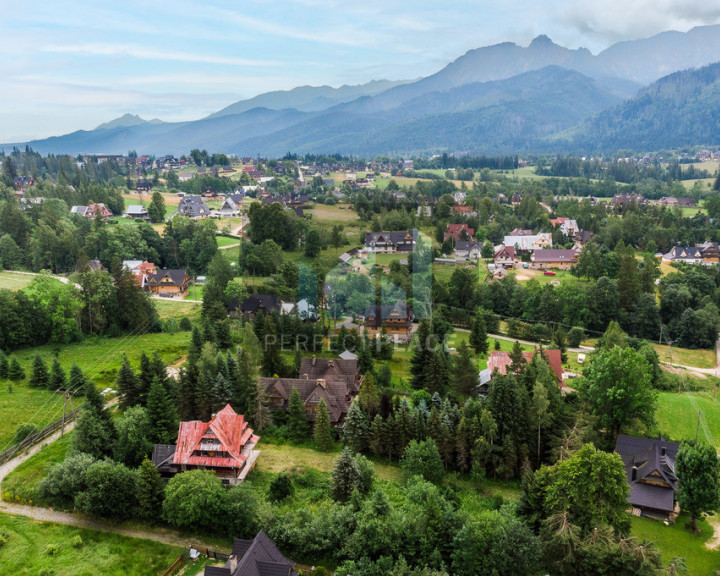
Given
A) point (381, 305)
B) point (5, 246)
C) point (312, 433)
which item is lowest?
point (312, 433)

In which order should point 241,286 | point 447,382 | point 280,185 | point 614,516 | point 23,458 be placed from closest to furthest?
point 614,516 < point 23,458 < point 447,382 < point 241,286 < point 280,185

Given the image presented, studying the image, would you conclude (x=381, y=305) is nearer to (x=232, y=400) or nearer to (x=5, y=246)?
(x=232, y=400)

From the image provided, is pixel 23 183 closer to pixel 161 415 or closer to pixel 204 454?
pixel 161 415

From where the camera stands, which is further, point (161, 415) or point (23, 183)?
point (23, 183)

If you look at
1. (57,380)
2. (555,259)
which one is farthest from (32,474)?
(555,259)

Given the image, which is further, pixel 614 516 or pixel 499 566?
pixel 614 516

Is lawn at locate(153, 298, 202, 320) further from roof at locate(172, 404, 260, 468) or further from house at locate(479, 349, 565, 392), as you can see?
house at locate(479, 349, 565, 392)

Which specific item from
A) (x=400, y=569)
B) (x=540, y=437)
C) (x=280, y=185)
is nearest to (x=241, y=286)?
(x=540, y=437)
